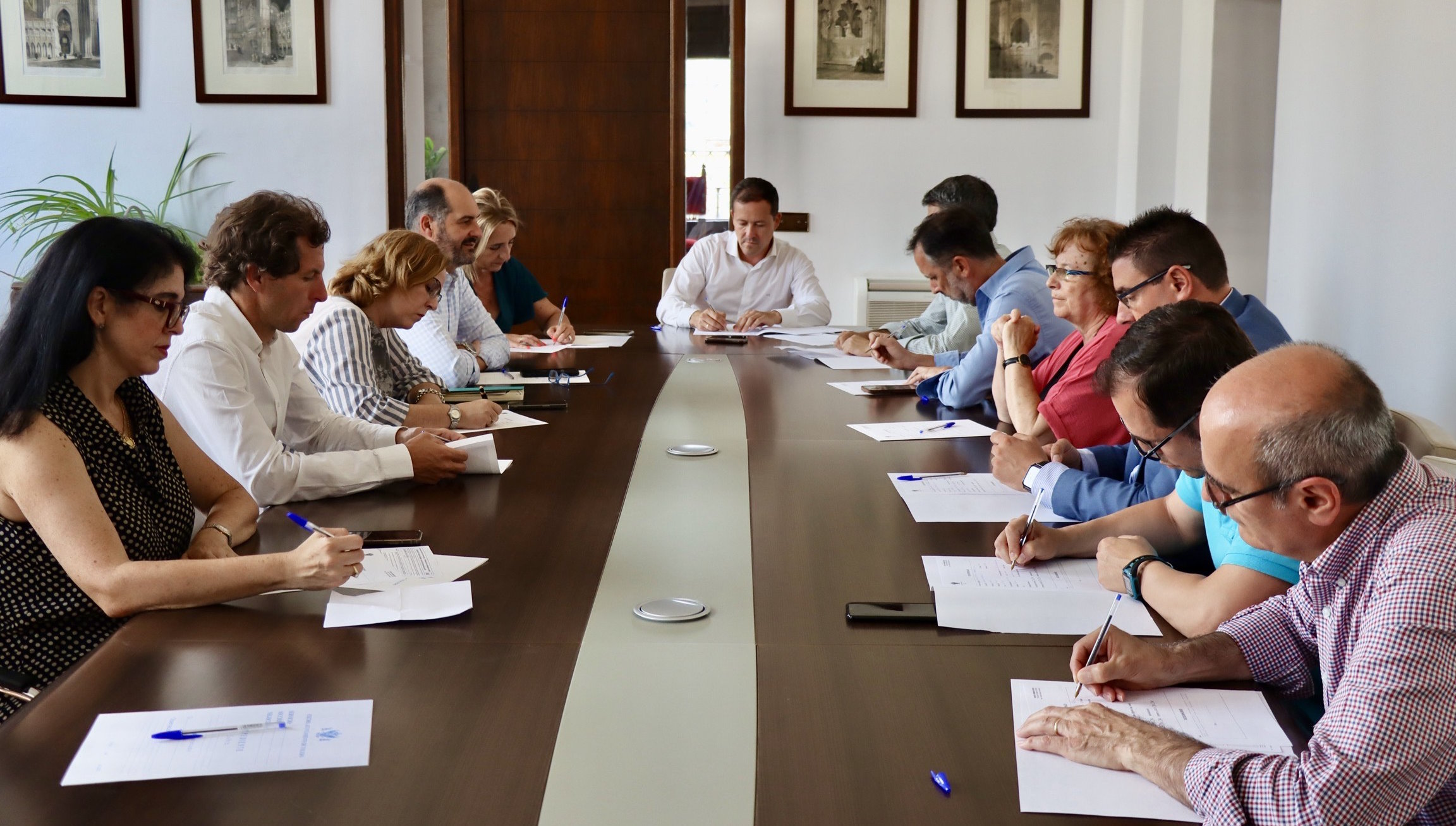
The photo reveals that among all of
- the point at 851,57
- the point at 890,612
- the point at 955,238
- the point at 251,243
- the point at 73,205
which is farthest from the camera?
the point at 851,57

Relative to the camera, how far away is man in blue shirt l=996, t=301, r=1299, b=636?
1.57m

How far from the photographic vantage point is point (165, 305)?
Result: 1896mm

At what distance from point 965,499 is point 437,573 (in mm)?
1014

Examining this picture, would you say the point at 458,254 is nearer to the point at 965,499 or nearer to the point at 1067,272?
the point at 1067,272

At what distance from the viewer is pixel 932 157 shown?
21.4ft

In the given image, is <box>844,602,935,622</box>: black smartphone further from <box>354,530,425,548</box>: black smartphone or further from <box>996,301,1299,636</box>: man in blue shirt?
<box>354,530,425,548</box>: black smartphone

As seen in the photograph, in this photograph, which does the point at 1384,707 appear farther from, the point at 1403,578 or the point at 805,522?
the point at 805,522

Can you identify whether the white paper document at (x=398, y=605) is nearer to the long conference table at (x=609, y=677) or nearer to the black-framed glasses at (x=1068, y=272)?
the long conference table at (x=609, y=677)

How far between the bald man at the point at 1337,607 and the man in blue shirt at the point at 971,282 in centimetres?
218

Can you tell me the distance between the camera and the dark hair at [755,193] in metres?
5.46

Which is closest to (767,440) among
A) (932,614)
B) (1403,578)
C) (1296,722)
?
(932,614)

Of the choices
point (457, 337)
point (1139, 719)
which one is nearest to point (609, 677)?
point (1139, 719)

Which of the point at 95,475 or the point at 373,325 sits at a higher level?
the point at 373,325

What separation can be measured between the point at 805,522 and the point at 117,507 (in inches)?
45.1
